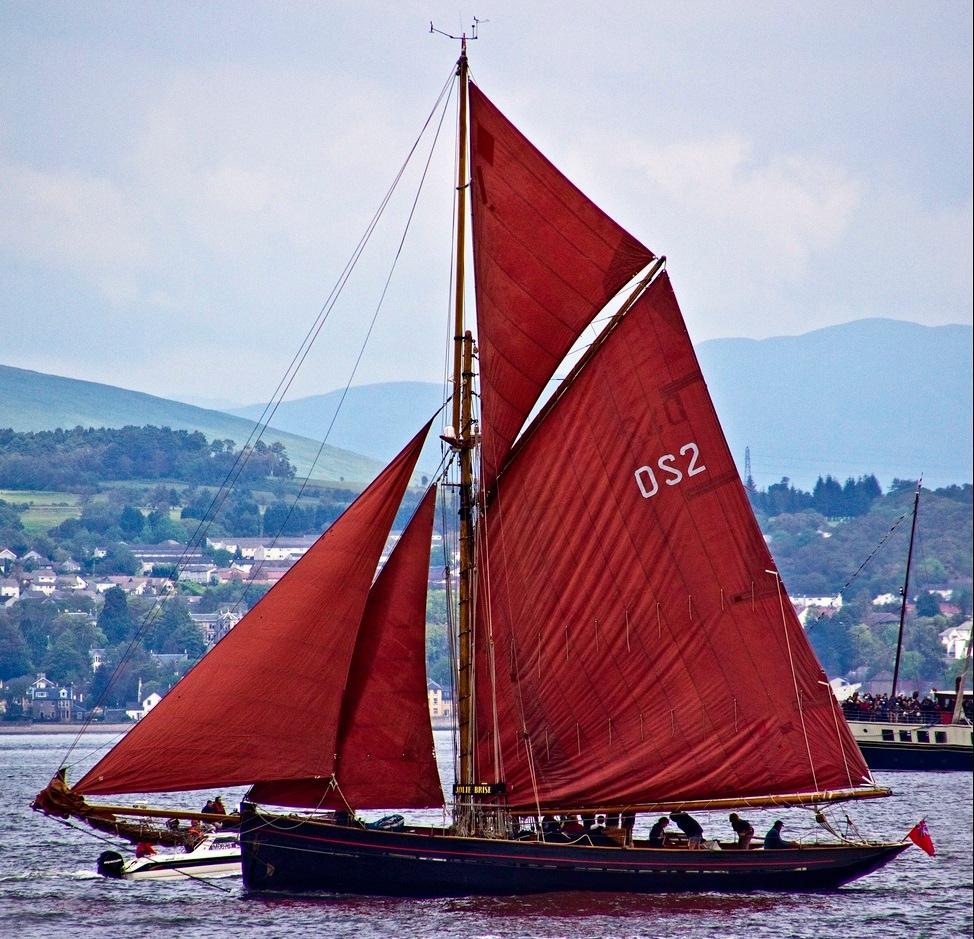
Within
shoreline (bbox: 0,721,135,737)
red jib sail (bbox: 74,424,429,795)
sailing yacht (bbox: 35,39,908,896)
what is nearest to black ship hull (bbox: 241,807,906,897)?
sailing yacht (bbox: 35,39,908,896)

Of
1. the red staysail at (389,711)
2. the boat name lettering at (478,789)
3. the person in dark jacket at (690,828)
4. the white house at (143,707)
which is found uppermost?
the white house at (143,707)

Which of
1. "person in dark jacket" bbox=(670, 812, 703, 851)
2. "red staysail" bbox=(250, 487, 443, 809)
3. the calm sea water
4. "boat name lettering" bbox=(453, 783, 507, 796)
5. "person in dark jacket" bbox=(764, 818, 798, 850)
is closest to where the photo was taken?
the calm sea water

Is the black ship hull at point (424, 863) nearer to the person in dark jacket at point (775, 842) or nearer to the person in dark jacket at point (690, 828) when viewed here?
the person in dark jacket at point (690, 828)

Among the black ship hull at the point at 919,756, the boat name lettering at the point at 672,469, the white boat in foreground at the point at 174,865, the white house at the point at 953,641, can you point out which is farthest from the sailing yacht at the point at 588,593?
the white house at the point at 953,641

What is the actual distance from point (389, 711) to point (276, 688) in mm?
2769

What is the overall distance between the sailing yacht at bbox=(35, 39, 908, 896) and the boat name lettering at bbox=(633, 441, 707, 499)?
3 centimetres

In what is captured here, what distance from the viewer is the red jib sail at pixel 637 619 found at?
44.5 m

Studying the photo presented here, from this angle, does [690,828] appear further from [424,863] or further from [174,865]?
[174,865]

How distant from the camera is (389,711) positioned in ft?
141

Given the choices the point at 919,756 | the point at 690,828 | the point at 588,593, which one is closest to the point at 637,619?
the point at 588,593

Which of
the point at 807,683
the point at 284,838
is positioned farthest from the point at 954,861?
the point at 284,838

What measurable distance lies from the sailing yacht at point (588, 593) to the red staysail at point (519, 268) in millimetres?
47

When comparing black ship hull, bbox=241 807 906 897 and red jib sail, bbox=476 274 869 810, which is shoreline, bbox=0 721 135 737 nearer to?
black ship hull, bbox=241 807 906 897

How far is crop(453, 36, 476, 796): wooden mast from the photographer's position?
44.2 m
